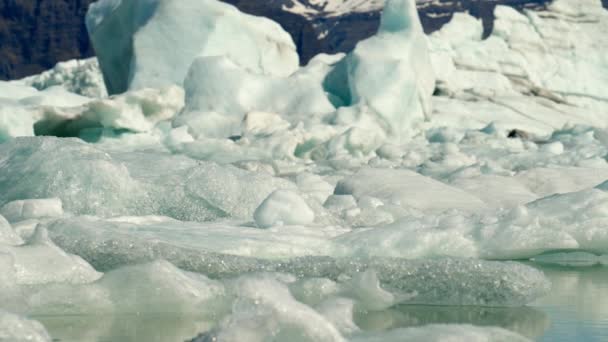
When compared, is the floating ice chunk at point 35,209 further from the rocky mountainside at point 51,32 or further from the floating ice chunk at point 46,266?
the rocky mountainside at point 51,32

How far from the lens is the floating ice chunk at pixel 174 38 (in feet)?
40.7

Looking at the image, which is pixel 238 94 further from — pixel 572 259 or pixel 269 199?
pixel 572 259

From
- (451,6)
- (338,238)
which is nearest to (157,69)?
(338,238)

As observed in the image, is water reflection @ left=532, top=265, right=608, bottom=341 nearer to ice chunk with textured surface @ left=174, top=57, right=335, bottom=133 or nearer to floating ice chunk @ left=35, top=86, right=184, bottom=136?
floating ice chunk @ left=35, top=86, right=184, bottom=136

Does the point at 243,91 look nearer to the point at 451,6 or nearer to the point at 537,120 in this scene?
the point at 537,120

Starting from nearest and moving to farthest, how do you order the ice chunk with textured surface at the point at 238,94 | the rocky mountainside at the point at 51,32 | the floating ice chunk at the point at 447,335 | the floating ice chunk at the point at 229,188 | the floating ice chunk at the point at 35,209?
the floating ice chunk at the point at 447,335 → the floating ice chunk at the point at 35,209 → the floating ice chunk at the point at 229,188 → the ice chunk with textured surface at the point at 238,94 → the rocky mountainside at the point at 51,32

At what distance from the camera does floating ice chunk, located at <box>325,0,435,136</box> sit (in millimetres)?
11938

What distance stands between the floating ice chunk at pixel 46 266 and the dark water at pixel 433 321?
0.16 metres

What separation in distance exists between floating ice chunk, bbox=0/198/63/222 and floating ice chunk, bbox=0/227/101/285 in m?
1.24

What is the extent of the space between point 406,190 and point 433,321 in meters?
3.08

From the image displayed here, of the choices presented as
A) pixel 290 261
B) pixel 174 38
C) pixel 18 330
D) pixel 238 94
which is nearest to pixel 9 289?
pixel 18 330

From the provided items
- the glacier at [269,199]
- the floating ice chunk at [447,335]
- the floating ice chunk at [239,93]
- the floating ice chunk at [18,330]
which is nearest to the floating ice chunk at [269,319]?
the glacier at [269,199]

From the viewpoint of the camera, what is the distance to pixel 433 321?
2.58m

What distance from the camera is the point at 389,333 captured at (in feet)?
7.23
